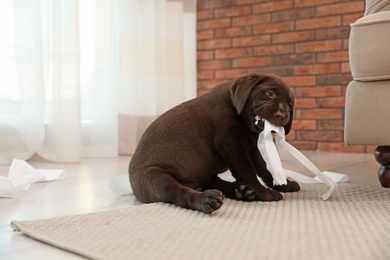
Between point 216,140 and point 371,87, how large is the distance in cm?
57

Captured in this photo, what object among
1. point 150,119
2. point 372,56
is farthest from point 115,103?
point 372,56

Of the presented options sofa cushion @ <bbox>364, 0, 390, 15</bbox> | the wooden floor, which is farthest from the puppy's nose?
sofa cushion @ <bbox>364, 0, 390, 15</bbox>

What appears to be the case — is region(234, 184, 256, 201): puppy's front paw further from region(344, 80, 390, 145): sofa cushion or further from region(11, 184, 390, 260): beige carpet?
region(344, 80, 390, 145): sofa cushion

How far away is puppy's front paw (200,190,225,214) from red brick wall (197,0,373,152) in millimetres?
2603

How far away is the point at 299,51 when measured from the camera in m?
3.76

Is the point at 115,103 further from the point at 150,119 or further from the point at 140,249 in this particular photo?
the point at 140,249

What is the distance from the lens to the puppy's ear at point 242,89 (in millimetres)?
1383

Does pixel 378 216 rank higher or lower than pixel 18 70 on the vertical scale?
lower

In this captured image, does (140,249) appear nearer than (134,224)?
Yes

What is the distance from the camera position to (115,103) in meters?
2.85

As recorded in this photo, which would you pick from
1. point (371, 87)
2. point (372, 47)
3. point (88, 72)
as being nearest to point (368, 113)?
point (371, 87)

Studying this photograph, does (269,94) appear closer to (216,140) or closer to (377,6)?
(216,140)

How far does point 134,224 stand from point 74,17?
1.76 meters

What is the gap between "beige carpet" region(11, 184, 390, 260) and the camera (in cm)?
86
